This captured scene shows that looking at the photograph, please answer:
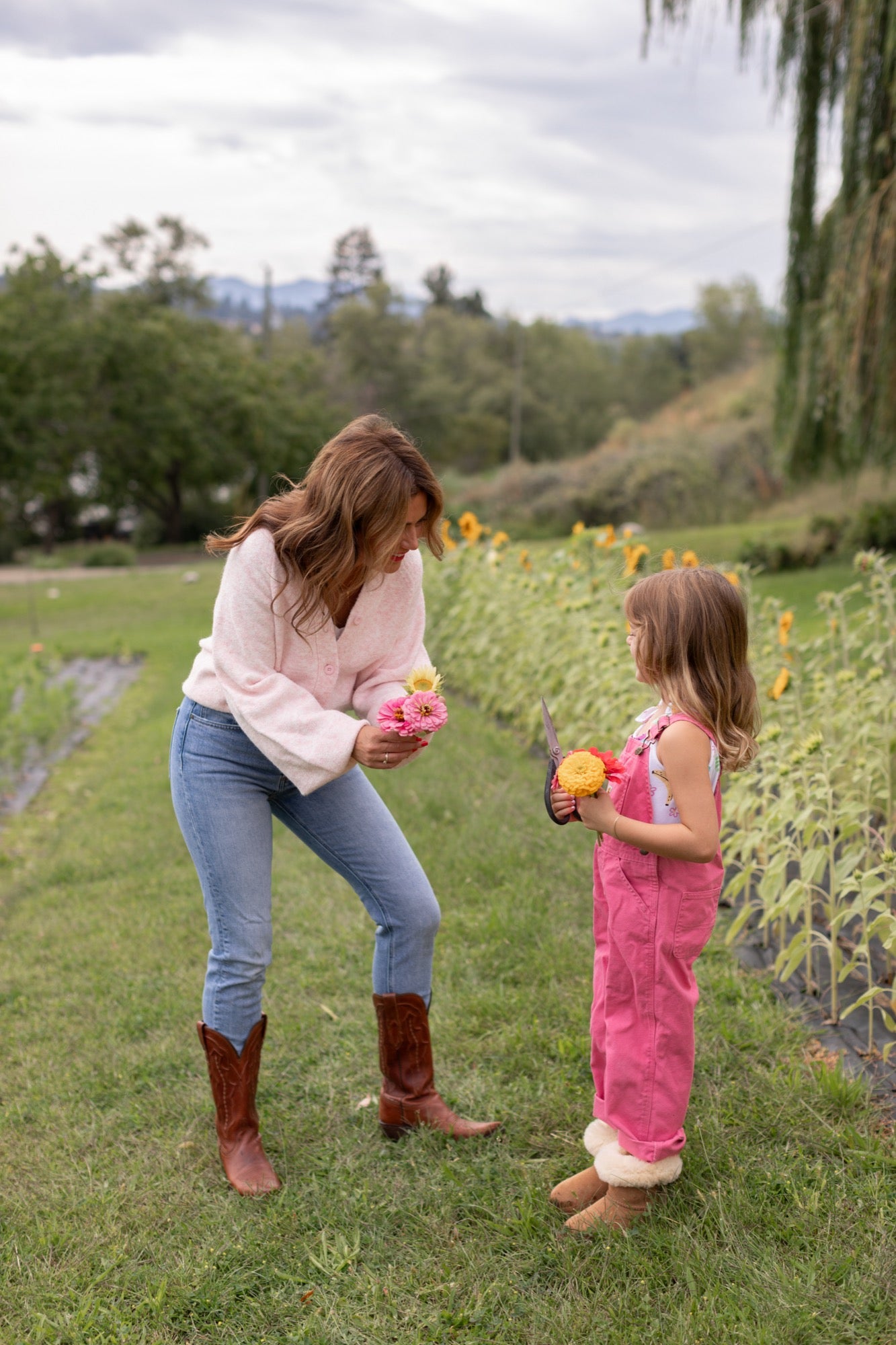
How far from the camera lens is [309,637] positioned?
217 centimetres

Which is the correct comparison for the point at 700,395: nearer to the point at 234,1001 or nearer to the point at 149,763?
the point at 149,763

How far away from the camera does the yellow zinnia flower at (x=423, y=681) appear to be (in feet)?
6.92

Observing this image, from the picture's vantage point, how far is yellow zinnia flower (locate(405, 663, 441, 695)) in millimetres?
2109

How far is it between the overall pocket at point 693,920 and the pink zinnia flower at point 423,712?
56 centimetres

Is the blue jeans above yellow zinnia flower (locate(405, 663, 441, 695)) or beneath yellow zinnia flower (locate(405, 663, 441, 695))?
beneath

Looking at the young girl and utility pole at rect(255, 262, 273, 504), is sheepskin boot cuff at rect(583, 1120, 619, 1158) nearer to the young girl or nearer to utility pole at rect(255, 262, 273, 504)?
the young girl

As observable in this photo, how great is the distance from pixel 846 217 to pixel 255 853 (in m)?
6.43

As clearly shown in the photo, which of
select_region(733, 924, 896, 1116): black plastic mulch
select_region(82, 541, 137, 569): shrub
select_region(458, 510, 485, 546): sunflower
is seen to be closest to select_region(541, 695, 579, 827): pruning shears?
select_region(733, 924, 896, 1116): black plastic mulch

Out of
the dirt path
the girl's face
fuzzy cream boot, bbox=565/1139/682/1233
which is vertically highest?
the girl's face

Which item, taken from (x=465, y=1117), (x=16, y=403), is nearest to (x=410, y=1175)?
(x=465, y=1117)

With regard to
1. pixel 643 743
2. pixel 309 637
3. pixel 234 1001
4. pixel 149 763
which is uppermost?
pixel 309 637

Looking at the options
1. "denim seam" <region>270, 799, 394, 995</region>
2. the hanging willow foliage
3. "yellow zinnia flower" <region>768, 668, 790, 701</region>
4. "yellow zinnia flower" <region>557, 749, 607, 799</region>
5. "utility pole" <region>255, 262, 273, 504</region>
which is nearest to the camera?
"yellow zinnia flower" <region>557, 749, 607, 799</region>

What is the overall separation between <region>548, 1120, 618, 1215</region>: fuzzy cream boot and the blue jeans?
1.69ft

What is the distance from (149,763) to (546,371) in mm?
44303
